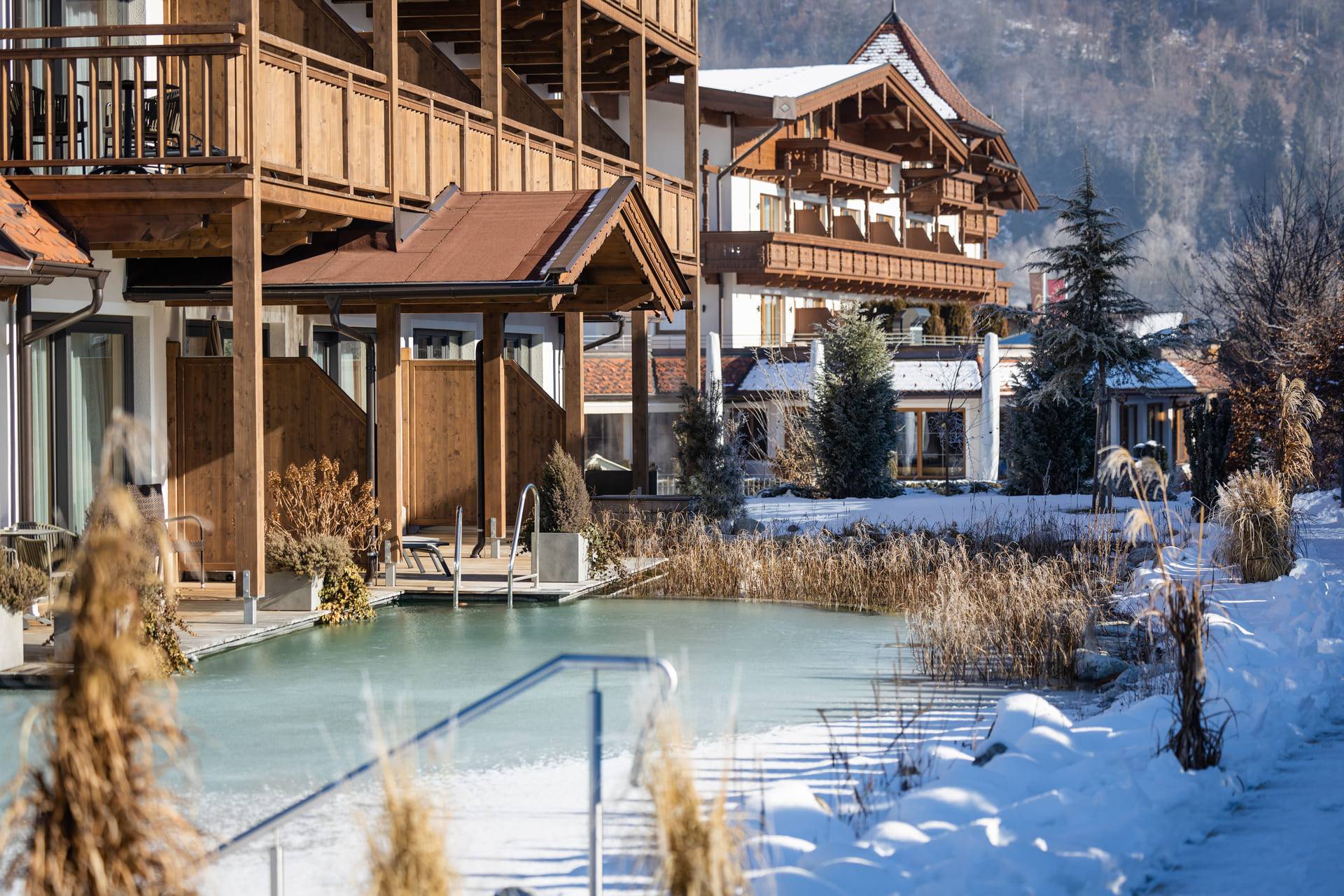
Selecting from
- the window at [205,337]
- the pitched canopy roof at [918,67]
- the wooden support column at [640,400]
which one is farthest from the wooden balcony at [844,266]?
the window at [205,337]

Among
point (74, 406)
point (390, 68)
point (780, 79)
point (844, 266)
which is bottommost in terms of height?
point (74, 406)

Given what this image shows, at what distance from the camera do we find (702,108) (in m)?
46.5

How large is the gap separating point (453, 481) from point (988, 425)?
73.8 feet

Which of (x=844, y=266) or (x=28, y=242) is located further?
(x=844, y=266)

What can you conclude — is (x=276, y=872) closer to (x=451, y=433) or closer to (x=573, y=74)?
(x=451, y=433)

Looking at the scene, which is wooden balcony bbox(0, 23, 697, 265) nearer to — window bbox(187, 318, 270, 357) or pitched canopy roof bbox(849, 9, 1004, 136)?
window bbox(187, 318, 270, 357)

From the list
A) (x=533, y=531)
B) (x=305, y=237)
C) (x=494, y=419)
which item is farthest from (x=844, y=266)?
(x=305, y=237)

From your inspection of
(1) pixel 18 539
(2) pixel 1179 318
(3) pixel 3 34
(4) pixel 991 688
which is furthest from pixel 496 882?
(2) pixel 1179 318

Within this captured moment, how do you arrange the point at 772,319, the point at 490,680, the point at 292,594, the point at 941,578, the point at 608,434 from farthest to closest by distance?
the point at 608,434, the point at 772,319, the point at 941,578, the point at 292,594, the point at 490,680

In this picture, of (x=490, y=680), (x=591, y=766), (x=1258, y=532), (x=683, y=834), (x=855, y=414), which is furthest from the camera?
(x=855, y=414)

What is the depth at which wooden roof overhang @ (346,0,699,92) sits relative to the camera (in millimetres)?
22547

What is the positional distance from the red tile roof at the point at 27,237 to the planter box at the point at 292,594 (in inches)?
120

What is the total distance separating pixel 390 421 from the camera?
1711cm

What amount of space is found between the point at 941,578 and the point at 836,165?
37019 millimetres
